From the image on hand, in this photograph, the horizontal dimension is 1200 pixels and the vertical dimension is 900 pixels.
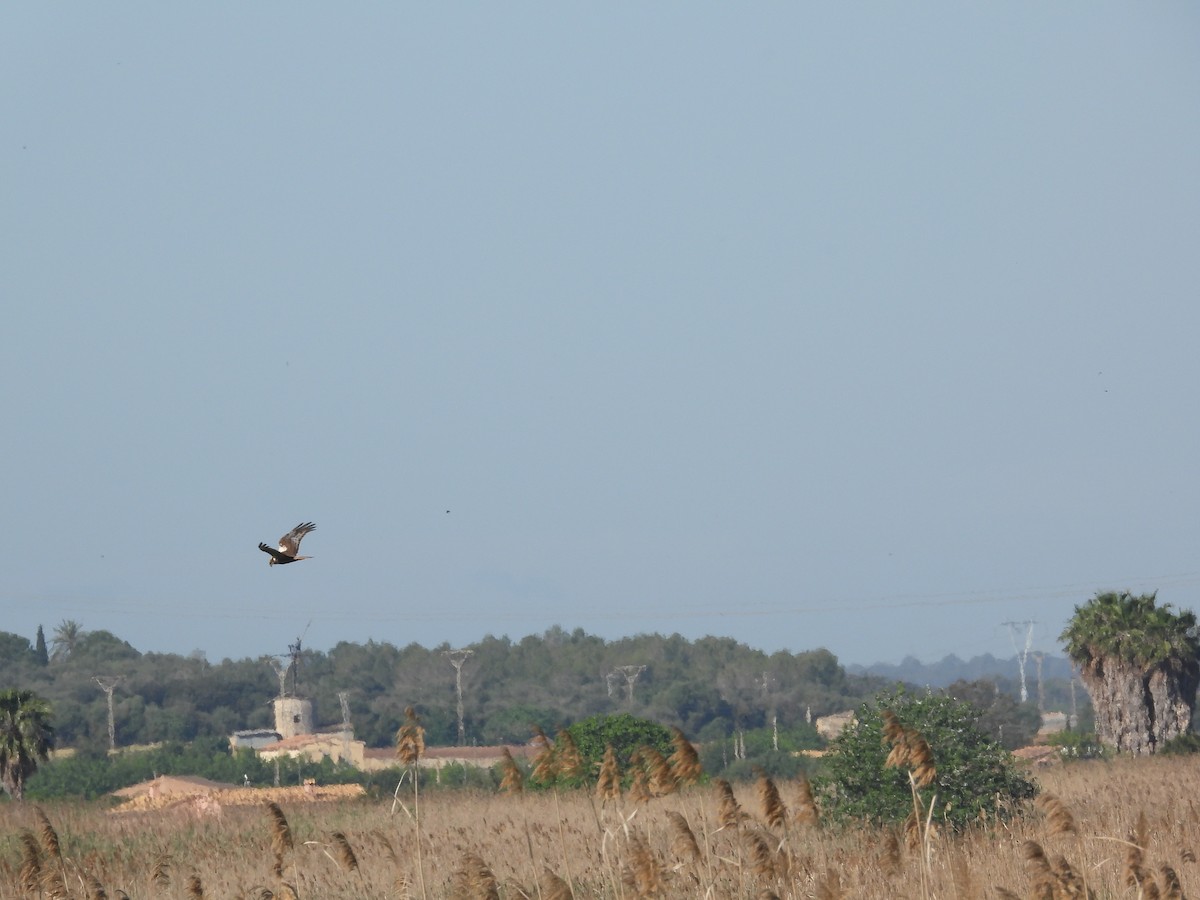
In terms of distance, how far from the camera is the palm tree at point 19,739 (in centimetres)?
4672

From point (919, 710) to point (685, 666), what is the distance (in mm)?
145068

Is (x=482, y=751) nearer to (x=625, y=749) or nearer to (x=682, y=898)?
(x=625, y=749)

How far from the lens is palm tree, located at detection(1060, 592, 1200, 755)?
4966 cm

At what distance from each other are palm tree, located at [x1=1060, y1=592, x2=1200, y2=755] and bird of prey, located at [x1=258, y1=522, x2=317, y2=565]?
43.0 m

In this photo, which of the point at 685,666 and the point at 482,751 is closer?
the point at 482,751

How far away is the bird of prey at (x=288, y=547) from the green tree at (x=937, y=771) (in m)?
10.6

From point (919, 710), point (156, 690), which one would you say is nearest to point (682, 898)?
point (919, 710)

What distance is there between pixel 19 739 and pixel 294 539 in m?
39.7

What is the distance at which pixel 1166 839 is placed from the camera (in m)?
14.3

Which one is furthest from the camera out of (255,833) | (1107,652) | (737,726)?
(737,726)

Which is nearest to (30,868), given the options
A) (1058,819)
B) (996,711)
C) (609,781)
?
(609,781)

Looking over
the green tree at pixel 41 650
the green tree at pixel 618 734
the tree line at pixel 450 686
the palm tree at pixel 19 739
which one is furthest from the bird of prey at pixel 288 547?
the green tree at pixel 41 650

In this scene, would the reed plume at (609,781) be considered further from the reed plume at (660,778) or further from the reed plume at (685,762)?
the reed plume at (685,762)

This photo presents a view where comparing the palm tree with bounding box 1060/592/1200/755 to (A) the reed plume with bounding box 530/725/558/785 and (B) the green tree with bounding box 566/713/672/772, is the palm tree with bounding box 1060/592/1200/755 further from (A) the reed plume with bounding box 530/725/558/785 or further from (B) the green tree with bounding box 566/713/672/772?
(A) the reed plume with bounding box 530/725/558/785
